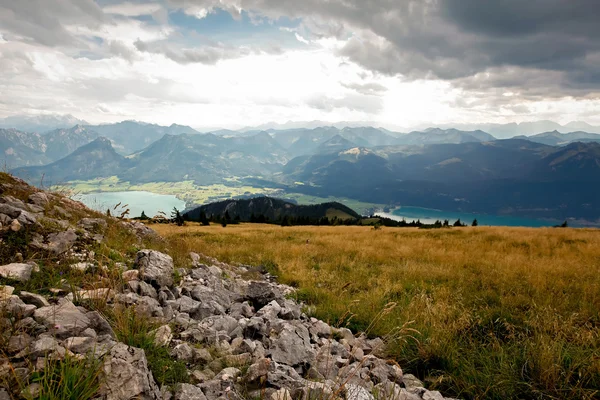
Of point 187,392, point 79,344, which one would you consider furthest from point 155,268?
point 187,392

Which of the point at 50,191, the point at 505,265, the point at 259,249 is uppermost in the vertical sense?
the point at 50,191

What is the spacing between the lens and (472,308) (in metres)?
7.77

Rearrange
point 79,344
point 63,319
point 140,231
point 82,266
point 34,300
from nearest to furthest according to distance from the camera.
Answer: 1. point 79,344
2. point 63,319
3. point 34,300
4. point 82,266
5. point 140,231

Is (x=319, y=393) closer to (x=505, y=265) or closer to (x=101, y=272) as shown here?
(x=101, y=272)

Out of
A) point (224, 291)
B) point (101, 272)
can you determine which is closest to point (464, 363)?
point (224, 291)

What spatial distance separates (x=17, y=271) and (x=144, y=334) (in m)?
2.94

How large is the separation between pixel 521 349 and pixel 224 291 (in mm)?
6830

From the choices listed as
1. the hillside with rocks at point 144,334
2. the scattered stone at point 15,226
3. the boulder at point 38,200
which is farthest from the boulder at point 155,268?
the boulder at point 38,200

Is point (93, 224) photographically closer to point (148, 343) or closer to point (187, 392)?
point (148, 343)

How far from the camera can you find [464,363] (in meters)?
5.22

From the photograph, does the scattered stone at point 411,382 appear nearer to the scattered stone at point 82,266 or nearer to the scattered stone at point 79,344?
the scattered stone at point 79,344

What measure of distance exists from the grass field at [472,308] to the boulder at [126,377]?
3.12 m

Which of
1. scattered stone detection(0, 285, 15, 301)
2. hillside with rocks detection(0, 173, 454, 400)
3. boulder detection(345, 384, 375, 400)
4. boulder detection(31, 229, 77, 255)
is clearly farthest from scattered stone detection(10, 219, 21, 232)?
boulder detection(345, 384, 375, 400)

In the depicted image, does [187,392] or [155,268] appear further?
[155,268]
